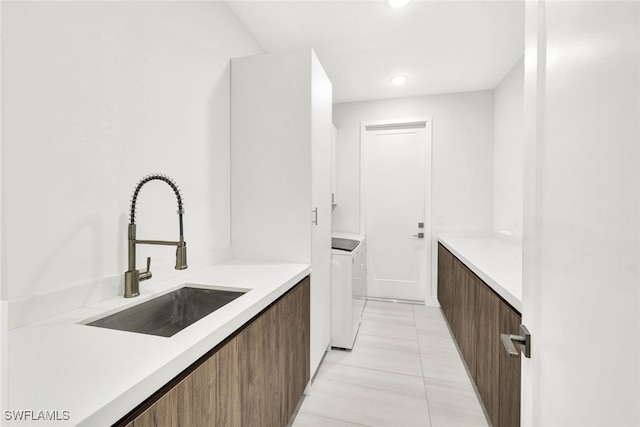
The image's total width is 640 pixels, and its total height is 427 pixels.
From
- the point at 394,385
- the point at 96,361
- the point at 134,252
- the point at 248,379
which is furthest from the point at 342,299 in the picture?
the point at 96,361

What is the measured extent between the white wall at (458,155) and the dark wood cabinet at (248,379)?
2440 mm

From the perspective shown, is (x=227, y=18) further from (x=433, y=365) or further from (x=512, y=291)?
(x=433, y=365)

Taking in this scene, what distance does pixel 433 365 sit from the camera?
2.26 m

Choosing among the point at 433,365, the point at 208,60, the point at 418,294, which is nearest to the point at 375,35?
the point at 208,60

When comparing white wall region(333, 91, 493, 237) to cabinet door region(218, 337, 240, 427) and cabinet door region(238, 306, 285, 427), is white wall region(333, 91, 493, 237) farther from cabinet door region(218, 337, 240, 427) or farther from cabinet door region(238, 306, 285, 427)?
cabinet door region(218, 337, 240, 427)

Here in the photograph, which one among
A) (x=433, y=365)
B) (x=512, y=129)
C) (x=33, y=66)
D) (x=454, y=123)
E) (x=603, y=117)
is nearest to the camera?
(x=603, y=117)

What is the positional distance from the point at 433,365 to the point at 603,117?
2.29 m

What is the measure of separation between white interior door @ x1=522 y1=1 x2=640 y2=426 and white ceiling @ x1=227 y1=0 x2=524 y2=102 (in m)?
1.64

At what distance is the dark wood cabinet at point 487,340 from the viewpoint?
49.7 inches

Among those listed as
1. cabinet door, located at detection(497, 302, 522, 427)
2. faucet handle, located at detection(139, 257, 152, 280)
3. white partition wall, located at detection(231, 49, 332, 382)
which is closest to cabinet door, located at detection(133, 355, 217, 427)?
faucet handle, located at detection(139, 257, 152, 280)

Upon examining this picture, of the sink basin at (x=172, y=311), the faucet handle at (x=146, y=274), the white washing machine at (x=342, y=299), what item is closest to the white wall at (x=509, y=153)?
the white washing machine at (x=342, y=299)

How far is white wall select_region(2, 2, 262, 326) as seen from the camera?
882 mm

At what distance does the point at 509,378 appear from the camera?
1283 millimetres

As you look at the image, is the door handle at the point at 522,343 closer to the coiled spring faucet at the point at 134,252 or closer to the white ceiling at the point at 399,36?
the coiled spring faucet at the point at 134,252
